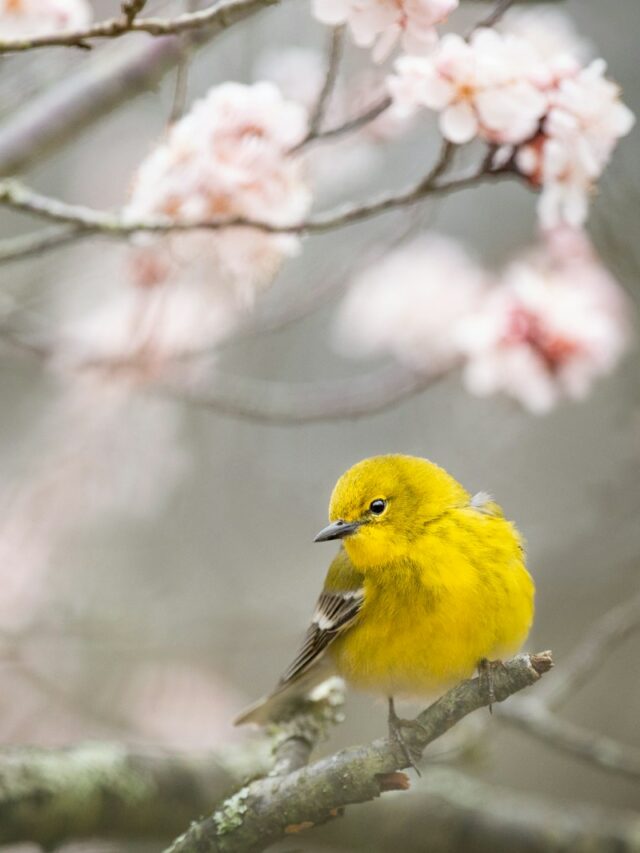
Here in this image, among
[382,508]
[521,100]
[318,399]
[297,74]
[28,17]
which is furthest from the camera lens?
[297,74]

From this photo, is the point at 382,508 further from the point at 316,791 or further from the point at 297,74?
the point at 297,74

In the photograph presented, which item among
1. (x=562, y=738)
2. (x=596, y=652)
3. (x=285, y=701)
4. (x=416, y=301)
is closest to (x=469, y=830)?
(x=562, y=738)

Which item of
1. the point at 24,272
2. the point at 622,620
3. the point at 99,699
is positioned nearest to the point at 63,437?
the point at 24,272

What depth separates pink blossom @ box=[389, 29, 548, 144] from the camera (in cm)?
207

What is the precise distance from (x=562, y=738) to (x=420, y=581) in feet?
4.21

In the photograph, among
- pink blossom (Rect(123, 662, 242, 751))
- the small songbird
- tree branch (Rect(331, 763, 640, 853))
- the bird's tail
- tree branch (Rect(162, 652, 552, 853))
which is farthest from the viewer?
pink blossom (Rect(123, 662, 242, 751))

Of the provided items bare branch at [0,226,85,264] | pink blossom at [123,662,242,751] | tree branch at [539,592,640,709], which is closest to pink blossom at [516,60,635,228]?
bare branch at [0,226,85,264]

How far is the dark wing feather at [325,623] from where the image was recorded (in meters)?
2.35

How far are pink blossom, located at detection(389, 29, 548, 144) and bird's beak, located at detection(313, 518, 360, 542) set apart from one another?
2.67 feet

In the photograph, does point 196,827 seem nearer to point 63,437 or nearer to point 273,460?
point 63,437

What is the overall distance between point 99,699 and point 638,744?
9.29 ft

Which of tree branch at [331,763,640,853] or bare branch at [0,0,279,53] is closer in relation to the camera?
bare branch at [0,0,279,53]

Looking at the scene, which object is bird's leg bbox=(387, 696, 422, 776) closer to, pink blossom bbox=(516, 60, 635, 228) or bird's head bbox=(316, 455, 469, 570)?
bird's head bbox=(316, 455, 469, 570)

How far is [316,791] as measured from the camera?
1964mm
